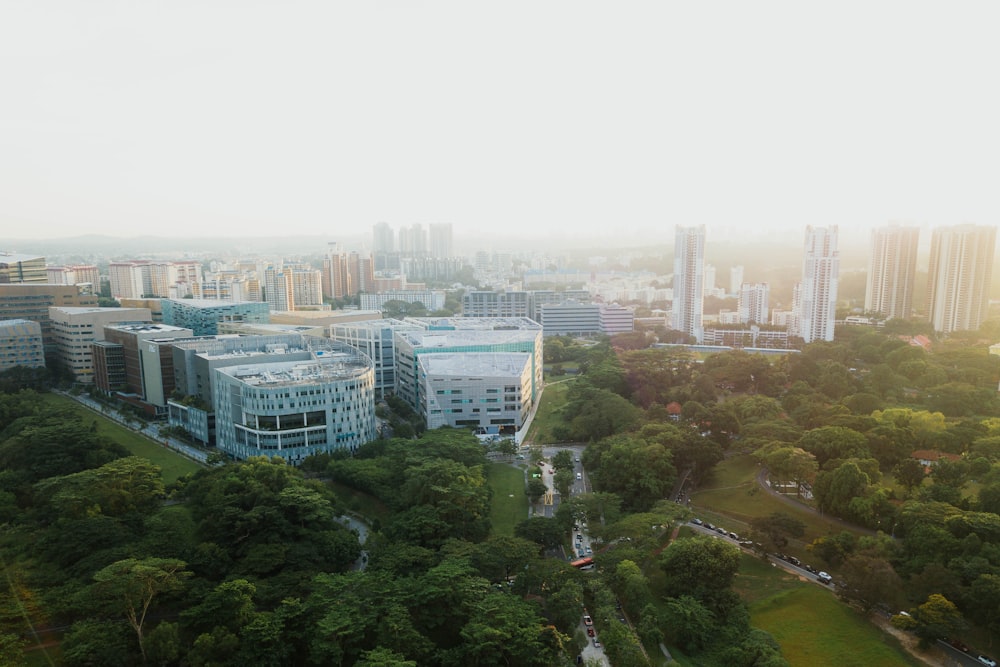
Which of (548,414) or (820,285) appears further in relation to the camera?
(820,285)

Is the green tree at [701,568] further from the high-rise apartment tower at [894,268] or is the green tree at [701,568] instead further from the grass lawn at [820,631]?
the high-rise apartment tower at [894,268]

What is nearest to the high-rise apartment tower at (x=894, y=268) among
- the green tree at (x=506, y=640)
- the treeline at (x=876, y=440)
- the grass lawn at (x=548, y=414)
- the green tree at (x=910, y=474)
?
the treeline at (x=876, y=440)

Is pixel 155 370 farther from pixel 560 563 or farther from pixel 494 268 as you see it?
pixel 494 268

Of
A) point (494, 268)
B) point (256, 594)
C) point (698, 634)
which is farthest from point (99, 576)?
point (494, 268)

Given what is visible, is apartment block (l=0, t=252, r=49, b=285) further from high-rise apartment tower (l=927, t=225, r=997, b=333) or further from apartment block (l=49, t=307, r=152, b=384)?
high-rise apartment tower (l=927, t=225, r=997, b=333)

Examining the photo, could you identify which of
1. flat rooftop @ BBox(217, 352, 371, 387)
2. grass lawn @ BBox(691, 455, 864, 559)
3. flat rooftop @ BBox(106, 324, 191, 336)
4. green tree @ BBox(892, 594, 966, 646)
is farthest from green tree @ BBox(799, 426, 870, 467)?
flat rooftop @ BBox(106, 324, 191, 336)

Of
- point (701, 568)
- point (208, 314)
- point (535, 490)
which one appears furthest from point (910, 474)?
point (208, 314)

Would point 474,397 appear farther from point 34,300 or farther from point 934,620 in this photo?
point 34,300
